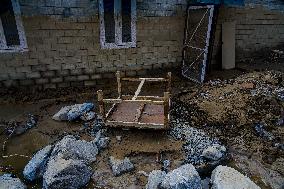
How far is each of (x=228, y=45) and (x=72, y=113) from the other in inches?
200

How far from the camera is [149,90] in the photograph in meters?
7.93

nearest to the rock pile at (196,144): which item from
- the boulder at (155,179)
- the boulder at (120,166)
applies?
the boulder at (155,179)

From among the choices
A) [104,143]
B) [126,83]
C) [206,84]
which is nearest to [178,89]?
[206,84]

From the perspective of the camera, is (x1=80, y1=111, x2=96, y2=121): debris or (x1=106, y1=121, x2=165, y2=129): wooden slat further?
(x1=80, y1=111, x2=96, y2=121): debris

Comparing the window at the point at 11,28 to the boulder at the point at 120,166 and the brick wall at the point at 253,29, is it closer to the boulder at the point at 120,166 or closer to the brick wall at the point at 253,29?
the boulder at the point at 120,166

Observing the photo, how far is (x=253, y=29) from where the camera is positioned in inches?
338

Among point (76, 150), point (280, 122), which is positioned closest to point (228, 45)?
Answer: point (280, 122)

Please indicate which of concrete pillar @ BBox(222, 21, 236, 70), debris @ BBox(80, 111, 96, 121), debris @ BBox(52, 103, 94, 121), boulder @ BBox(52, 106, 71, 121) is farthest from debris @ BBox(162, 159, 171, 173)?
concrete pillar @ BBox(222, 21, 236, 70)

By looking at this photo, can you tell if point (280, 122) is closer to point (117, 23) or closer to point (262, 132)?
point (262, 132)

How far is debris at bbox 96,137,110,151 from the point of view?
5.39 m

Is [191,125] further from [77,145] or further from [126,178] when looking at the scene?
[77,145]

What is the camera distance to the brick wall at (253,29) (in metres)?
8.28

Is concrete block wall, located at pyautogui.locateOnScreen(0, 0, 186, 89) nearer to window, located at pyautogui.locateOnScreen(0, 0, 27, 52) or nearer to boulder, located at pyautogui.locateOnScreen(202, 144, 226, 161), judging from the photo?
window, located at pyautogui.locateOnScreen(0, 0, 27, 52)

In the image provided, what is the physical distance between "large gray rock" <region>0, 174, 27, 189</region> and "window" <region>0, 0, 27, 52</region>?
11.9 feet
